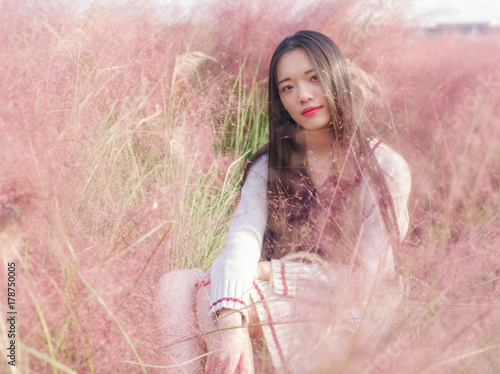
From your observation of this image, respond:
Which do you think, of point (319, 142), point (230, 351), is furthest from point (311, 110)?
point (230, 351)

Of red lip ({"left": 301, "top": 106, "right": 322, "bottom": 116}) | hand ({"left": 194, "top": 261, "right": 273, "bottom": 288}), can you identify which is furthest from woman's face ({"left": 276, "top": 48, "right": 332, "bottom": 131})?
hand ({"left": 194, "top": 261, "right": 273, "bottom": 288})

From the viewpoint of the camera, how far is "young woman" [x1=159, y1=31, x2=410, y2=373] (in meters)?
0.90

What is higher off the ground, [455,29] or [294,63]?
[455,29]

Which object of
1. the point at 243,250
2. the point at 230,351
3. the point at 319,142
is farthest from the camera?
the point at 319,142

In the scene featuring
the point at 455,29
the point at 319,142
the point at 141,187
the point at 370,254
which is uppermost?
the point at 455,29

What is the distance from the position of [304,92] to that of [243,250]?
57cm

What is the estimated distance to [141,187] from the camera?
1479 millimetres

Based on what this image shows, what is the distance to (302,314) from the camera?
91cm

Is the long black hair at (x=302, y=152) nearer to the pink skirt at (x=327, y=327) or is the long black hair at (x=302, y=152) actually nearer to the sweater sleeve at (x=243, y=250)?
the sweater sleeve at (x=243, y=250)

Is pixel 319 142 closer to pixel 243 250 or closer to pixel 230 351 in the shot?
pixel 243 250

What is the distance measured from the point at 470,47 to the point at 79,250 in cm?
259

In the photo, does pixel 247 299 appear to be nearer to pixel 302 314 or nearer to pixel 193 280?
pixel 193 280

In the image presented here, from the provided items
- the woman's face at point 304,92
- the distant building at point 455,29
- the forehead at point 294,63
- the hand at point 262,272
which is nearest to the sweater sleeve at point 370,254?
the hand at point 262,272

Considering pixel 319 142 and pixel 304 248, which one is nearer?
pixel 304 248
